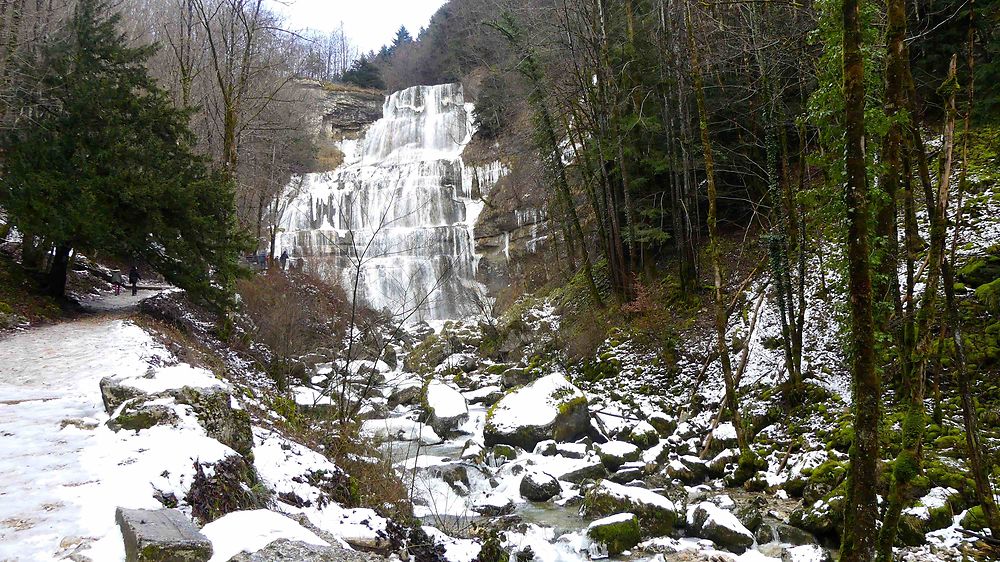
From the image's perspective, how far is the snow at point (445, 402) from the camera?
12867mm

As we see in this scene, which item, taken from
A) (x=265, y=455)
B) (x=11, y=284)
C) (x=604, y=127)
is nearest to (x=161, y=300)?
(x=11, y=284)

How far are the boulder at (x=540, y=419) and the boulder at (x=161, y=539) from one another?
806 cm

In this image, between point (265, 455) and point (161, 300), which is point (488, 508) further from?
point (161, 300)

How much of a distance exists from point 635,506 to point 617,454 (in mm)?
2377

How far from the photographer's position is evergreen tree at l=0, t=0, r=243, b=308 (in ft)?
37.1

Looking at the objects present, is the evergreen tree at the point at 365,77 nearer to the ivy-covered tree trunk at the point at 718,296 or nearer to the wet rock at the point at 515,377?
the wet rock at the point at 515,377

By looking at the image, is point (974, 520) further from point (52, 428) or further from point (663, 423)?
point (52, 428)

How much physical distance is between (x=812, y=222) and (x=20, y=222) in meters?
14.6

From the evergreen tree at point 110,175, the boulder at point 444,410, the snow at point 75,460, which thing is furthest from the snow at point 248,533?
the evergreen tree at point 110,175

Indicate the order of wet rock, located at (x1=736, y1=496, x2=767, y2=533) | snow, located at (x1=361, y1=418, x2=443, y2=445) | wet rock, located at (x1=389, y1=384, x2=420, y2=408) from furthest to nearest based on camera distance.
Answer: wet rock, located at (x1=389, y1=384, x2=420, y2=408), snow, located at (x1=361, y1=418, x2=443, y2=445), wet rock, located at (x1=736, y1=496, x2=767, y2=533)

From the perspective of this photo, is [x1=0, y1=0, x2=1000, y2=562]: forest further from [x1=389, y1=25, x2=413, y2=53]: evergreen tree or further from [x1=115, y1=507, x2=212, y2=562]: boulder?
[x1=389, y1=25, x2=413, y2=53]: evergreen tree

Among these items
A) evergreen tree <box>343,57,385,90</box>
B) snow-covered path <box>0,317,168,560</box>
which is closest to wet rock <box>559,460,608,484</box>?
snow-covered path <box>0,317,168,560</box>

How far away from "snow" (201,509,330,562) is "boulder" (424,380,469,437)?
899 cm

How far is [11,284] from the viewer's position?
40.6ft
